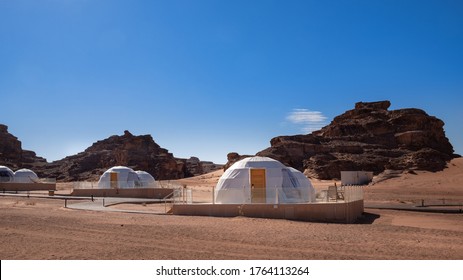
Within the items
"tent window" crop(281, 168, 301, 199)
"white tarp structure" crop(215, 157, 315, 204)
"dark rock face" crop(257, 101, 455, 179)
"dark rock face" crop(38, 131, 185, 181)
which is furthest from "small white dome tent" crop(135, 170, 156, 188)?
"dark rock face" crop(38, 131, 185, 181)

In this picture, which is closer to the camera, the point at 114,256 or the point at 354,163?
the point at 114,256

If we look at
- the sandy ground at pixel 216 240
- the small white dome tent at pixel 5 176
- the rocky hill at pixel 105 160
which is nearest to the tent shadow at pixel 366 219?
the sandy ground at pixel 216 240

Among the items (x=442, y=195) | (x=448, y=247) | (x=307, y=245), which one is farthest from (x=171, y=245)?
(x=442, y=195)

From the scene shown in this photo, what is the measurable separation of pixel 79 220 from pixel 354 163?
46.2m

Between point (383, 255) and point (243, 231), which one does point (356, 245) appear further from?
point (243, 231)

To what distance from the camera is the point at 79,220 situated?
15508 millimetres

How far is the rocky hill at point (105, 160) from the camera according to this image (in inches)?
3327

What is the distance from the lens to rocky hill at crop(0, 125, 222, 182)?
277 ft

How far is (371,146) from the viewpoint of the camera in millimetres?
63406

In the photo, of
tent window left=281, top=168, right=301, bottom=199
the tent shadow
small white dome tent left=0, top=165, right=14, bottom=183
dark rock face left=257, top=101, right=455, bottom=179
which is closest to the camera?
the tent shadow

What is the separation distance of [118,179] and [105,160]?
53515 millimetres

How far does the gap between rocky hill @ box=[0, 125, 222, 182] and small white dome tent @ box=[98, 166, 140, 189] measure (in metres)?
42.9

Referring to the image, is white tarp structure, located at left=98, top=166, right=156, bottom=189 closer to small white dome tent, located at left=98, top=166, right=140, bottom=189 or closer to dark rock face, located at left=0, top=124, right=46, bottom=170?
small white dome tent, located at left=98, top=166, right=140, bottom=189

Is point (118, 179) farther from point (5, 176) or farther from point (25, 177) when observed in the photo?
point (25, 177)
